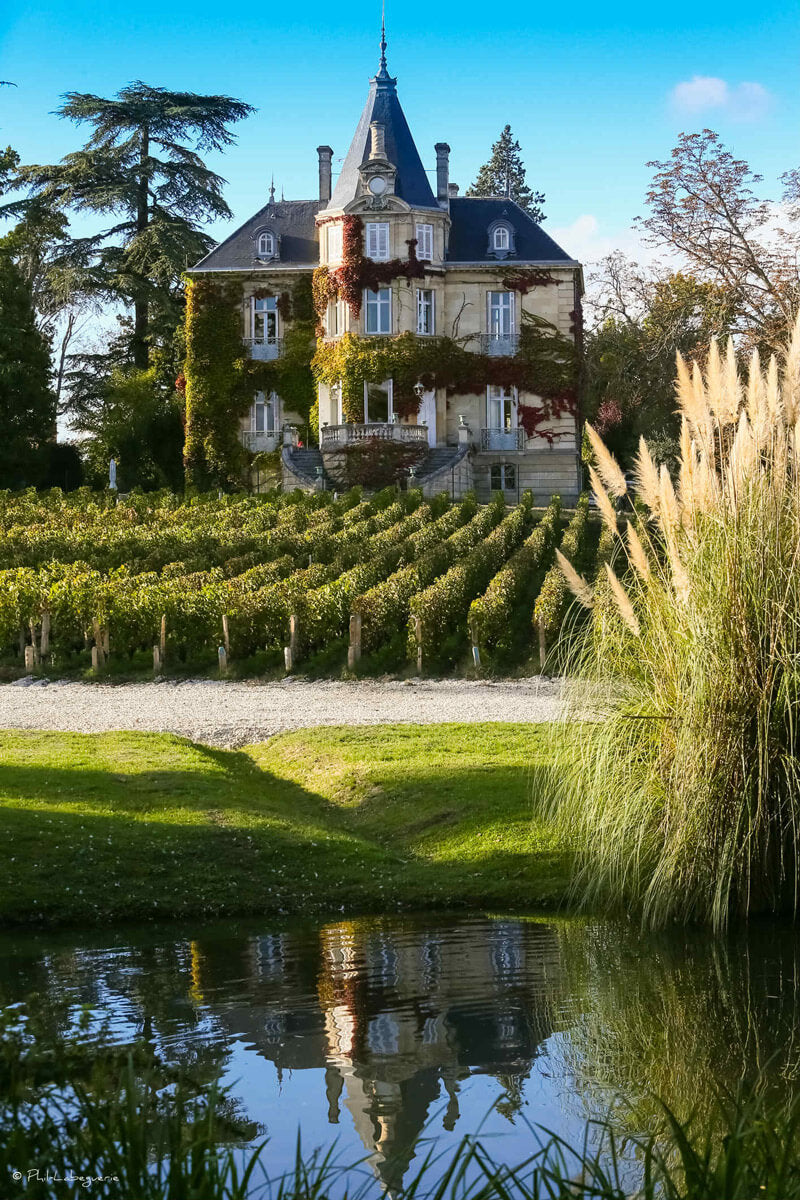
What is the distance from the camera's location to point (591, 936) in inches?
259

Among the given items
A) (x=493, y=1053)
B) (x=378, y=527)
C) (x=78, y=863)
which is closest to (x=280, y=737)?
(x=78, y=863)

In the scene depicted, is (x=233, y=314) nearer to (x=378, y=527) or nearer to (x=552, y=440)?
(x=552, y=440)

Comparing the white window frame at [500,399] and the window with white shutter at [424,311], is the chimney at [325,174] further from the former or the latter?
the white window frame at [500,399]

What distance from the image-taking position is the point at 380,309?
121 ft

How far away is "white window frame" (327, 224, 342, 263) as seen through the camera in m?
36.8

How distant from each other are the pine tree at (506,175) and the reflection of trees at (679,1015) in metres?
55.7

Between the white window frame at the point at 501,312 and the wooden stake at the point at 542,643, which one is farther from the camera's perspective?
the white window frame at the point at 501,312

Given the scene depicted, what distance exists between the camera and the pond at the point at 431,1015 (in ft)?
14.1

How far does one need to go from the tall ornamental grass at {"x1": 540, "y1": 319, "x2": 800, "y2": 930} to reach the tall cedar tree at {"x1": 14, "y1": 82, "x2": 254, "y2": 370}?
115ft

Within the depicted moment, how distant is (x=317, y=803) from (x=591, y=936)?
3.86 metres

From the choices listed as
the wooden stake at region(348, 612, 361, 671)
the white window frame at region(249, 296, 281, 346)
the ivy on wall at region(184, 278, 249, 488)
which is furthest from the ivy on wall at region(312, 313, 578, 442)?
the wooden stake at region(348, 612, 361, 671)

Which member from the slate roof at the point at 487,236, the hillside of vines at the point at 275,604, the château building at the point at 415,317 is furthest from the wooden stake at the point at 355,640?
the slate roof at the point at 487,236

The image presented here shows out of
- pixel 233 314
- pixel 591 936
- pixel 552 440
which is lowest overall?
Answer: pixel 591 936

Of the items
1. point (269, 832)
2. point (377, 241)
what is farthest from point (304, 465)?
point (269, 832)
